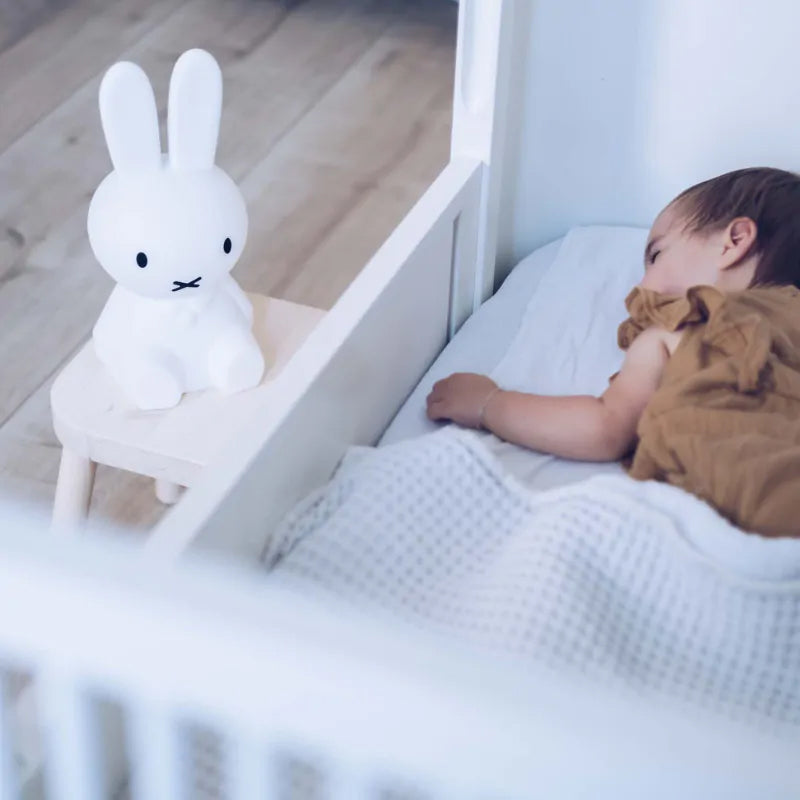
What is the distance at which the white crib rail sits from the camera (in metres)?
0.34

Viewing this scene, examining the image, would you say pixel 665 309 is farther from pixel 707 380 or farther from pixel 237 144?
pixel 237 144

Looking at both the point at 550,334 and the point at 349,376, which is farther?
the point at 550,334

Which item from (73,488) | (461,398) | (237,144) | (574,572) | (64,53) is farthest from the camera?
(64,53)

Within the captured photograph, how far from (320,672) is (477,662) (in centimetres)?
5

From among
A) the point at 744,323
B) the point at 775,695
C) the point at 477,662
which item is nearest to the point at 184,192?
the point at 744,323

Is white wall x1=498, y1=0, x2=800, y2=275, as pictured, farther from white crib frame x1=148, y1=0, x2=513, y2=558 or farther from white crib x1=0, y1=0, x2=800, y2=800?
white crib x1=0, y1=0, x2=800, y2=800

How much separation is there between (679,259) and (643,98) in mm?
215

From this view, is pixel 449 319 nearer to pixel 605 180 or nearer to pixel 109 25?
pixel 605 180

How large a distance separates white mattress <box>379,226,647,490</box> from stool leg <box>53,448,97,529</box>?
11.5 inches

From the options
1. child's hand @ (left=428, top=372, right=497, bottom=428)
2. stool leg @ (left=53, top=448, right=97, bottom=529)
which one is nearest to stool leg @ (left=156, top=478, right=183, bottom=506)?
stool leg @ (left=53, top=448, right=97, bottom=529)

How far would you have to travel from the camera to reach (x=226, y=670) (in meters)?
0.37

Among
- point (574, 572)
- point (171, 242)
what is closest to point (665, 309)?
point (574, 572)

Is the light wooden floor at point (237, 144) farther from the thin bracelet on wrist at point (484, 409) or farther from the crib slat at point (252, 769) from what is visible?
the crib slat at point (252, 769)

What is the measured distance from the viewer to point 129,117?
984 mm
